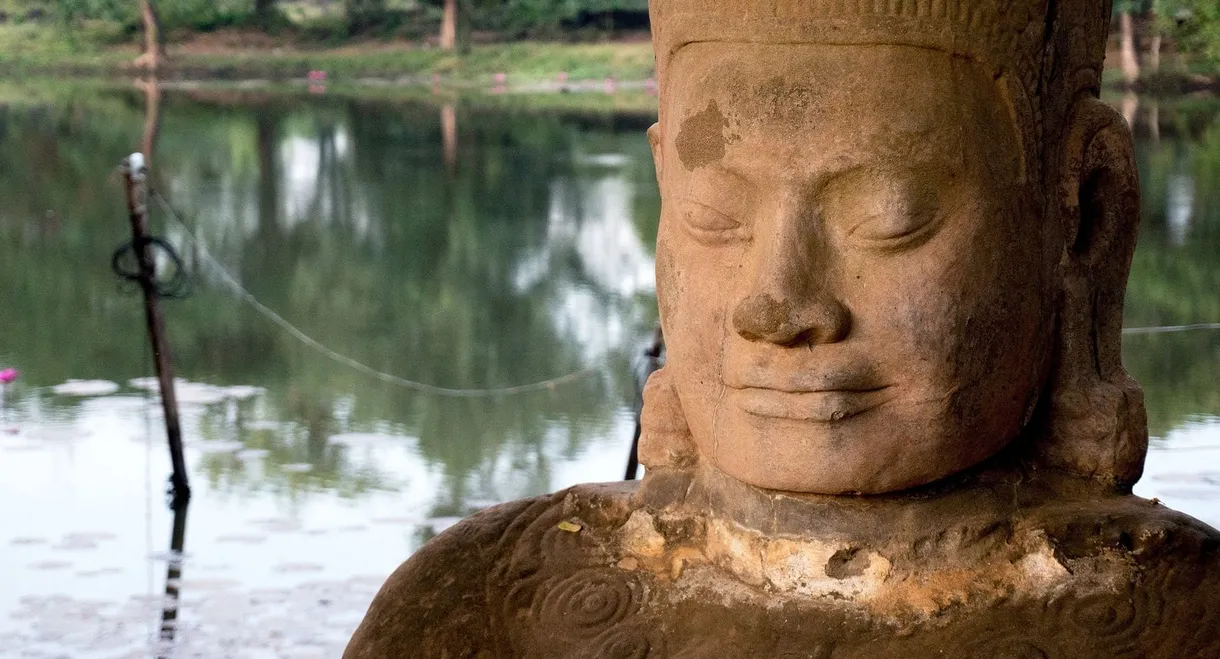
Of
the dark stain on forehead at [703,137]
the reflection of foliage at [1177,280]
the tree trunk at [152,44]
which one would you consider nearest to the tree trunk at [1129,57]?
the reflection of foliage at [1177,280]

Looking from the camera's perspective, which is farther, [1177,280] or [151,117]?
[151,117]

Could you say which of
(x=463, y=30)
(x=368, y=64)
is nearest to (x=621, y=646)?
(x=463, y=30)

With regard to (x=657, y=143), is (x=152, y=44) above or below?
below

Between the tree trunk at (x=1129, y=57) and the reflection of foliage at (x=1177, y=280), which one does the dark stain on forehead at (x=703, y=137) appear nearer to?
the reflection of foliage at (x=1177, y=280)

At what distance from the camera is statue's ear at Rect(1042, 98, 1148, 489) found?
→ 2.49 m

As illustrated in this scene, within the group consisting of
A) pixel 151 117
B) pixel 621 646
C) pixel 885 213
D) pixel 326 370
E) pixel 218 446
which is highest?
pixel 885 213

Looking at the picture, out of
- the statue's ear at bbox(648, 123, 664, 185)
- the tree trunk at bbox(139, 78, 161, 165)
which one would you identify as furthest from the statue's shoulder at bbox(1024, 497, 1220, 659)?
the tree trunk at bbox(139, 78, 161, 165)

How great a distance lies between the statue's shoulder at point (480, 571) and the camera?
2402mm

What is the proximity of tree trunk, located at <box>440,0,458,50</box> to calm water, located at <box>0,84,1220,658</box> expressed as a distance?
1008 centimetres

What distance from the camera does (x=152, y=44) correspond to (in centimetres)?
2873

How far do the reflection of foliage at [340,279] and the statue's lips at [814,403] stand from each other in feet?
16.7

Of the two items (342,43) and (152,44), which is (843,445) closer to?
(152,44)

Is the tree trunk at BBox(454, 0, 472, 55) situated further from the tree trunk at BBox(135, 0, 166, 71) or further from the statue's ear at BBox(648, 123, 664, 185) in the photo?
the statue's ear at BBox(648, 123, 664, 185)

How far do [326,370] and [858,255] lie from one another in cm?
772
